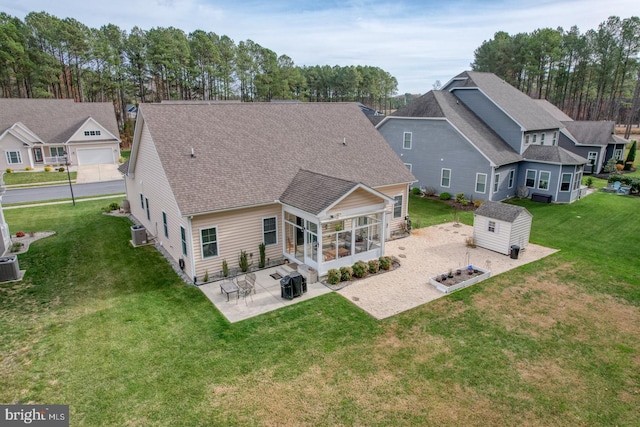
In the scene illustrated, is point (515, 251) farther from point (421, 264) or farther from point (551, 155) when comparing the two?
point (551, 155)

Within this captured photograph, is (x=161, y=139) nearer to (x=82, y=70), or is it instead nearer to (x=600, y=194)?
(x=600, y=194)

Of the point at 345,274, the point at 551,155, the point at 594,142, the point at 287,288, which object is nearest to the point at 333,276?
the point at 345,274

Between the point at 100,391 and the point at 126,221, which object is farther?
the point at 126,221

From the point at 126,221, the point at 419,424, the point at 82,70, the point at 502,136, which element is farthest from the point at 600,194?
the point at 82,70

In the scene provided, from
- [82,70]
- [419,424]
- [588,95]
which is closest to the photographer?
[419,424]

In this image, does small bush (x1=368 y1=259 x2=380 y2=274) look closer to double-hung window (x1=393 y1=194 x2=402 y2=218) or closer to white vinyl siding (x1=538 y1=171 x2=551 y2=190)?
double-hung window (x1=393 y1=194 x2=402 y2=218)

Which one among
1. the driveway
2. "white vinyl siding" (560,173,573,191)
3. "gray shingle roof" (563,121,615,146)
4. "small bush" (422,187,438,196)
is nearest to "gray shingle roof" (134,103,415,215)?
"small bush" (422,187,438,196)

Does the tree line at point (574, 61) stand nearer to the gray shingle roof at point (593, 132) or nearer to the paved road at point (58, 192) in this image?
the gray shingle roof at point (593, 132)
